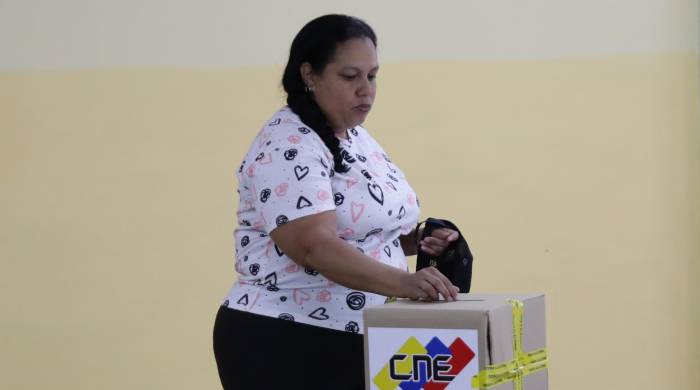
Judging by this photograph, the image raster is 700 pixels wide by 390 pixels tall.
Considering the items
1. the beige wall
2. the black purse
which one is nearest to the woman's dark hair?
the black purse

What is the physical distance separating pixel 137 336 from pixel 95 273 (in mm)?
268

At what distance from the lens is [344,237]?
208cm

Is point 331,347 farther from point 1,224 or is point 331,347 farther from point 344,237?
point 1,224

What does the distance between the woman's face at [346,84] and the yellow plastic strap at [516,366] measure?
1.70 feet

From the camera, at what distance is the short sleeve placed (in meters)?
1.96

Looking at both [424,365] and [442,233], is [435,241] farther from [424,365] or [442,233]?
[424,365]

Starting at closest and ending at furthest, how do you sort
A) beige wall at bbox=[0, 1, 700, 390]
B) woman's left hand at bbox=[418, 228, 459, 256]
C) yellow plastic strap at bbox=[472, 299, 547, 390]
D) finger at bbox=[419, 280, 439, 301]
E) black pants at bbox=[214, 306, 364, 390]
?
1. yellow plastic strap at bbox=[472, 299, 547, 390]
2. finger at bbox=[419, 280, 439, 301]
3. black pants at bbox=[214, 306, 364, 390]
4. woman's left hand at bbox=[418, 228, 459, 256]
5. beige wall at bbox=[0, 1, 700, 390]

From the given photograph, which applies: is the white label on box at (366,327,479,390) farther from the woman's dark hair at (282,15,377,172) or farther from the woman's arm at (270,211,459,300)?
the woman's dark hair at (282,15,377,172)

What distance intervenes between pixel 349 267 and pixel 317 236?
0.08 metres

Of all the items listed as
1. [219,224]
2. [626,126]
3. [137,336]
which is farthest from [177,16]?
[626,126]

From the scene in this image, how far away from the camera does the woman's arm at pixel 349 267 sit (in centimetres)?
193

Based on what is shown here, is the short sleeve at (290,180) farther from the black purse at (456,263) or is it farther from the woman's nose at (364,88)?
the black purse at (456,263)

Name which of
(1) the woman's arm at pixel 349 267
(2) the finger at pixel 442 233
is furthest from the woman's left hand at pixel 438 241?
(1) the woman's arm at pixel 349 267

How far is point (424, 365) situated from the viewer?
183cm
